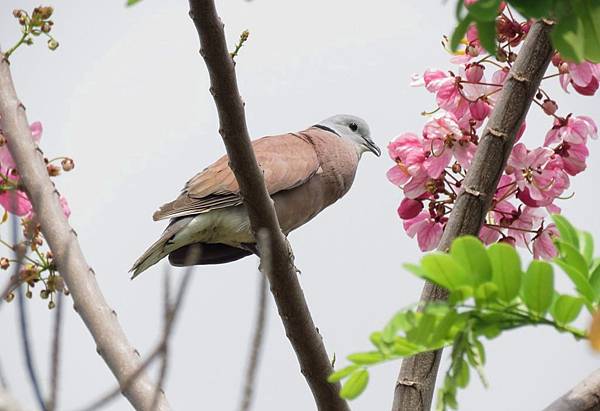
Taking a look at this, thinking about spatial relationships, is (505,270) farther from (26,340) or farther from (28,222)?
(28,222)

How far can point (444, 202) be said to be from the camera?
263 centimetres

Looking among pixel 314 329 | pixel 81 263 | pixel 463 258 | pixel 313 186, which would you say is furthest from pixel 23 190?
pixel 313 186

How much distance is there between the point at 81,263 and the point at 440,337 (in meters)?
1.32

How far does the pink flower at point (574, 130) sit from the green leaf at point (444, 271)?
53.4 inches

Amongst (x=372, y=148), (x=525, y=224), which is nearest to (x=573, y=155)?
(x=525, y=224)

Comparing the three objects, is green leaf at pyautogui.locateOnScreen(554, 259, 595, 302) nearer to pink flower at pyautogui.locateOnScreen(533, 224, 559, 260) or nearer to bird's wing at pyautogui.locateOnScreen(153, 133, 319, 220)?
pink flower at pyautogui.locateOnScreen(533, 224, 559, 260)

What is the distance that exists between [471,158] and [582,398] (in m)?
0.83

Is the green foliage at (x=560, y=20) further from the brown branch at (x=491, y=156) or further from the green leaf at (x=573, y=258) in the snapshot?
the brown branch at (x=491, y=156)

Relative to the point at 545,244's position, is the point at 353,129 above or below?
above

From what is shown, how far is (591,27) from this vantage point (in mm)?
1285

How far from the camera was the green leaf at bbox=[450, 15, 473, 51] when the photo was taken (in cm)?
132

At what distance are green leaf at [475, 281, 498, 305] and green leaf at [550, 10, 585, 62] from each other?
0.32 metres

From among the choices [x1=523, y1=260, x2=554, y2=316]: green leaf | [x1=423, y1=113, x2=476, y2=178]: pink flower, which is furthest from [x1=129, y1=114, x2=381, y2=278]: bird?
[x1=523, y1=260, x2=554, y2=316]: green leaf

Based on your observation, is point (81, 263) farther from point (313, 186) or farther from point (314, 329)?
point (313, 186)
